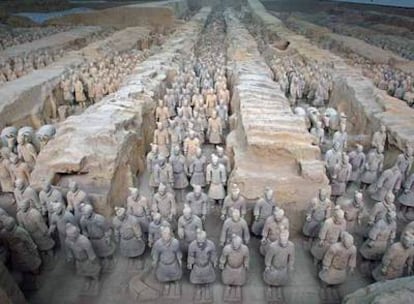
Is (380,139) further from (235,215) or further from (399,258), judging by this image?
(235,215)

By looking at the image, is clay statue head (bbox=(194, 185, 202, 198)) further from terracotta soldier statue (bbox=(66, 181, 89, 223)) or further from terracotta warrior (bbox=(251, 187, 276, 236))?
terracotta soldier statue (bbox=(66, 181, 89, 223))

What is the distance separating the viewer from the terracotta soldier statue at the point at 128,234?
176 inches

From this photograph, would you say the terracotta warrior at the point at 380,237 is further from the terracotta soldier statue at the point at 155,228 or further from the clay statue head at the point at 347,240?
the terracotta soldier statue at the point at 155,228

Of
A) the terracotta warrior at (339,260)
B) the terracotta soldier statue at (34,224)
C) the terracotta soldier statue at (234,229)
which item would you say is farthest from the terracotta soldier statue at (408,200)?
the terracotta soldier statue at (34,224)

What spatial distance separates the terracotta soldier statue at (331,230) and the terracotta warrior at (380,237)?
39cm

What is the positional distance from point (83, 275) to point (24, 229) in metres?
0.79

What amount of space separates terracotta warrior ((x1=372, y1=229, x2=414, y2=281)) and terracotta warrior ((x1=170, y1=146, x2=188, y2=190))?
2977 millimetres

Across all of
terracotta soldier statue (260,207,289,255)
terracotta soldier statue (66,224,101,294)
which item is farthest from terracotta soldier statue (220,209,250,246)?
terracotta soldier statue (66,224,101,294)

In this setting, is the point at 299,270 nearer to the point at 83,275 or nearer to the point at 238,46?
the point at 83,275

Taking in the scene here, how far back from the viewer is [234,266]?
4.10 m

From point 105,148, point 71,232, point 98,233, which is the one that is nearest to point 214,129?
point 105,148

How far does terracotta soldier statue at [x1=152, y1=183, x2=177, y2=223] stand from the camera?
16.0 feet

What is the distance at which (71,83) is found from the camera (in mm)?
9945

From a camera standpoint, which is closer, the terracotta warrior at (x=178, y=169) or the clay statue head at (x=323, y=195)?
the clay statue head at (x=323, y=195)
